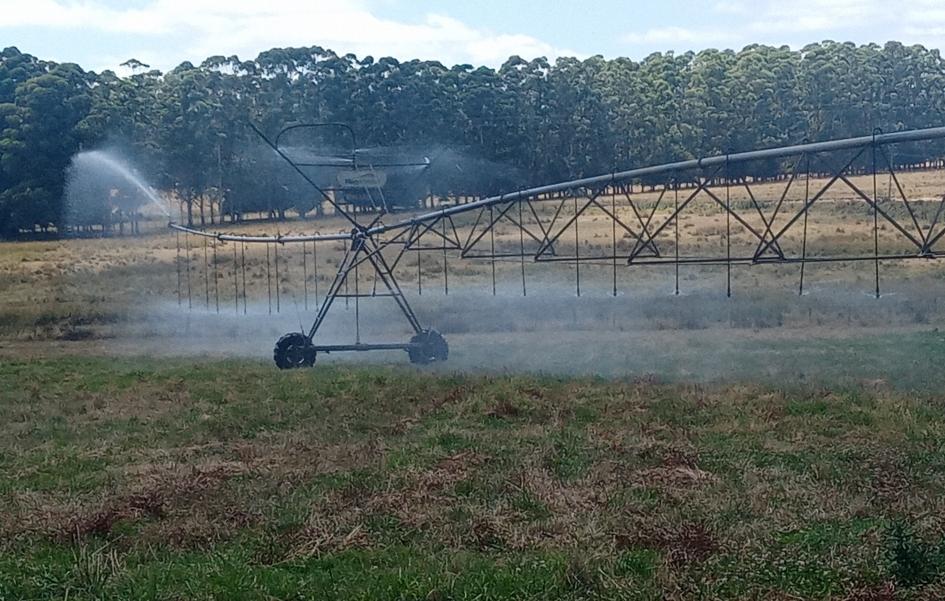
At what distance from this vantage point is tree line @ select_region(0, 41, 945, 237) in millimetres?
46062

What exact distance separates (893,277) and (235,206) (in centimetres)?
2512

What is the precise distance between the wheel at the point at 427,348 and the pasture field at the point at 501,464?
75cm

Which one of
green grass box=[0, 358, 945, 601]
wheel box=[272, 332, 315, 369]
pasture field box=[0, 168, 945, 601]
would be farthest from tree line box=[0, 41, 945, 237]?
green grass box=[0, 358, 945, 601]

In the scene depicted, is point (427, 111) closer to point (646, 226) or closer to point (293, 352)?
point (293, 352)

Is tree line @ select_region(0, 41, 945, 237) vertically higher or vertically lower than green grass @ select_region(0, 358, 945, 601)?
higher

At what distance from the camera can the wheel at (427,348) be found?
76.2 ft

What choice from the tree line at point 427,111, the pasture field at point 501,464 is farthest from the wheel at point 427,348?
the tree line at point 427,111

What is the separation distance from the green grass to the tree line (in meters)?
26.3

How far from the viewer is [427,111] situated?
46.9 meters

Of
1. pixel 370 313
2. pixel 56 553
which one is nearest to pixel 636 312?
pixel 370 313

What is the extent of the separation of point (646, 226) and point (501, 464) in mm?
6387

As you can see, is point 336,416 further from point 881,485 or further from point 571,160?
point 571,160

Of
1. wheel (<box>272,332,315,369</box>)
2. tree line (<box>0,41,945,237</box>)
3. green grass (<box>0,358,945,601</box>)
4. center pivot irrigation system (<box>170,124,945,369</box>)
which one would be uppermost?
tree line (<box>0,41,945,237</box>)

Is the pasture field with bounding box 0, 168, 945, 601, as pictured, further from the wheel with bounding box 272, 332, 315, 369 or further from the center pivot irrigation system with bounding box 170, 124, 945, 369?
the center pivot irrigation system with bounding box 170, 124, 945, 369
